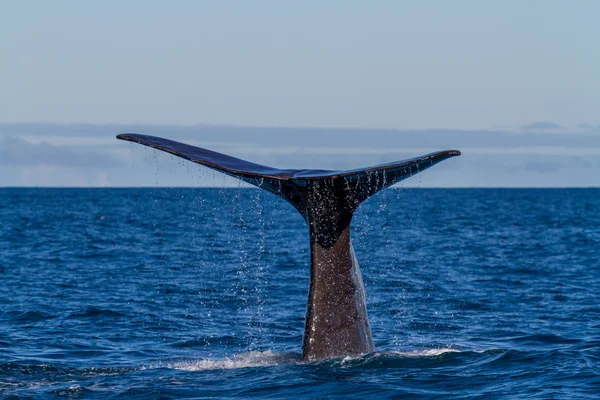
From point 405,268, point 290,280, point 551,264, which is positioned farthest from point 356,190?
point 551,264

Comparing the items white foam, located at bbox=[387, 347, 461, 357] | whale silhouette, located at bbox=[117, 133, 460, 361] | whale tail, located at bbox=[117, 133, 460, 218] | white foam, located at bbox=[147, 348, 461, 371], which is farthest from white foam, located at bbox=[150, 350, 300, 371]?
whale tail, located at bbox=[117, 133, 460, 218]

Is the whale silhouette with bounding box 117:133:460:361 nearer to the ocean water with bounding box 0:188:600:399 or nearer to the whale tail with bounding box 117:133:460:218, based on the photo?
the whale tail with bounding box 117:133:460:218

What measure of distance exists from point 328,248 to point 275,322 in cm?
592

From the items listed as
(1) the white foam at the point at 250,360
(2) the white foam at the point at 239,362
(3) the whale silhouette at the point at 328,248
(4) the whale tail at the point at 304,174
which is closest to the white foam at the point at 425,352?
(1) the white foam at the point at 250,360

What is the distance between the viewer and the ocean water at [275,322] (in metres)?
9.98

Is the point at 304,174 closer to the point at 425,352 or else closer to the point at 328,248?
the point at 328,248

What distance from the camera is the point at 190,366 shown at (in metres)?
11.4

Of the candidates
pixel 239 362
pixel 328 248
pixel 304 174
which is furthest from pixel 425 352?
pixel 304 174

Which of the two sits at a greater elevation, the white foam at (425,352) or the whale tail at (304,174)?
the whale tail at (304,174)

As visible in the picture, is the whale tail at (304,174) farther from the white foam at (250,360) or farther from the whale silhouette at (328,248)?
the white foam at (250,360)

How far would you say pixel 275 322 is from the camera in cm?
1551

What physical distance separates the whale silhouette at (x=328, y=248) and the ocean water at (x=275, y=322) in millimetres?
296

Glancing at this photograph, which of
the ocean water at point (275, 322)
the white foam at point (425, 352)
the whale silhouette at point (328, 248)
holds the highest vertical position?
the whale silhouette at point (328, 248)

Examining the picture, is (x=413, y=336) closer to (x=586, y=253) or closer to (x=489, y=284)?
(x=489, y=284)
